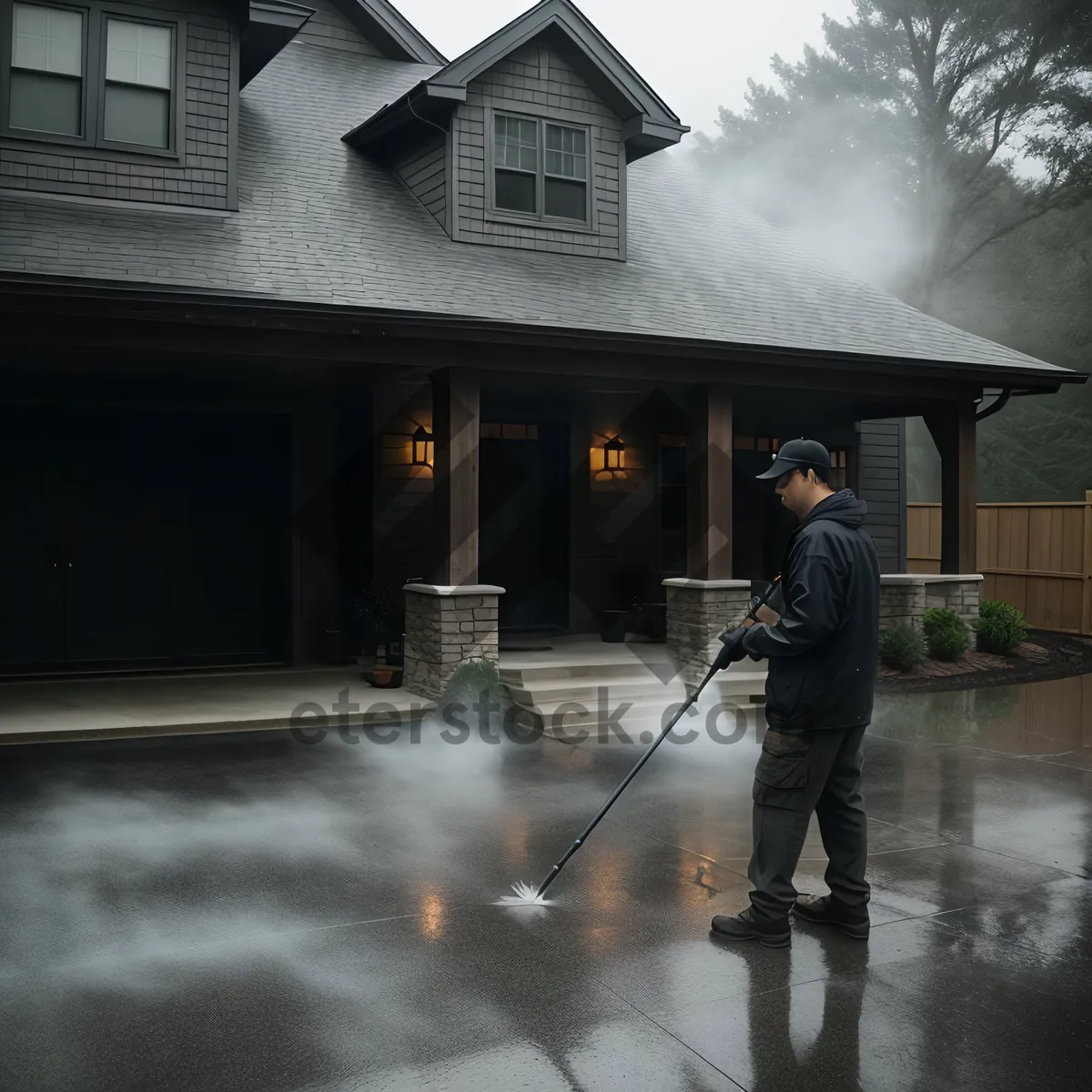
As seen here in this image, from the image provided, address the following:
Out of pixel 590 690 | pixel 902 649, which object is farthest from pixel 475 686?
pixel 902 649

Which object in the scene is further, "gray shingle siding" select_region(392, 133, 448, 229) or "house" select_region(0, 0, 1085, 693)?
"gray shingle siding" select_region(392, 133, 448, 229)

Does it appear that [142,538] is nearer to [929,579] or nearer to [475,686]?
[475,686]

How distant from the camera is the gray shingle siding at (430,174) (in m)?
11.5

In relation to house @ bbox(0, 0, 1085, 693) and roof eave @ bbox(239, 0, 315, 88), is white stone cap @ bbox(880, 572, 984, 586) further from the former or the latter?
roof eave @ bbox(239, 0, 315, 88)

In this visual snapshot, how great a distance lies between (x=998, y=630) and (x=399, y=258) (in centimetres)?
756

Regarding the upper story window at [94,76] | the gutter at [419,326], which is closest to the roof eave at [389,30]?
the upper story window at [94,76]

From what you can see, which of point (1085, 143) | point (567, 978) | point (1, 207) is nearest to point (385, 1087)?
point (567, 978)

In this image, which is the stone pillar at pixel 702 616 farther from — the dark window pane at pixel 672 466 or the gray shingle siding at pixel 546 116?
the gray shingle siding at pixel 546 116

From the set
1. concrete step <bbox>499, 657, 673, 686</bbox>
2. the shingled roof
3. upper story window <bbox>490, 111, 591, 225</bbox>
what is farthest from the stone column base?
upper story window <bbox>490, 111, 591, 225</bbox>

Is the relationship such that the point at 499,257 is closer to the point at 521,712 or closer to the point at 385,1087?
the point at 521,712

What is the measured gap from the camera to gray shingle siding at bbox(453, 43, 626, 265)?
11.5 meters

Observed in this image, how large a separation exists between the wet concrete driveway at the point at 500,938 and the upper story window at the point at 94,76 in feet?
19.4

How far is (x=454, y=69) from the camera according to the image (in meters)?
11.1

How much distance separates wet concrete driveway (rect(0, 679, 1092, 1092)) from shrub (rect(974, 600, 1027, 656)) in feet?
17.0
